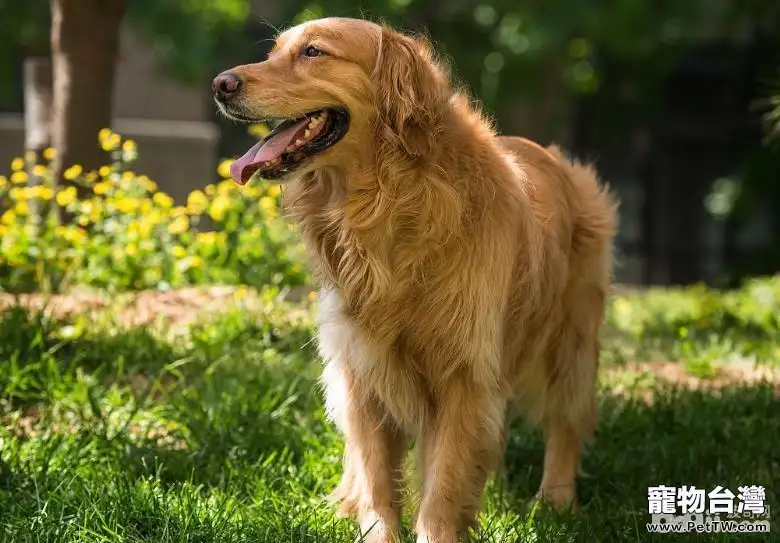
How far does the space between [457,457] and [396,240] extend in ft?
2.48

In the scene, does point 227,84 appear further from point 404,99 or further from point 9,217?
point 9,217

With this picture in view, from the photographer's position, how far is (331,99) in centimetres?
367

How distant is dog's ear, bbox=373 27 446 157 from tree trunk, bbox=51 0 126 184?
4.69 meters

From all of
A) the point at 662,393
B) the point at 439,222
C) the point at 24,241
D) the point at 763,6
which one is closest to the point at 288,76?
the point at 439,222

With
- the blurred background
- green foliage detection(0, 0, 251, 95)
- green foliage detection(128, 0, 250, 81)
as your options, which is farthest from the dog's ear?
green foliage detection(128, 0, 250, 81)

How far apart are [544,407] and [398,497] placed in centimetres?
105

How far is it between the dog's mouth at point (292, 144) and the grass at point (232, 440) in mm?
1130

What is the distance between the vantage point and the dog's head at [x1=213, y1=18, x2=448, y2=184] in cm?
362

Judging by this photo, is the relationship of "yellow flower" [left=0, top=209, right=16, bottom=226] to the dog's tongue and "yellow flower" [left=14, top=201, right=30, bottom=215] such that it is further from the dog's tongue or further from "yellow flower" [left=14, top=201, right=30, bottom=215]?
the dog's tongue

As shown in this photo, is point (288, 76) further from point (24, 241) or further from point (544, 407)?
point (24, 241)

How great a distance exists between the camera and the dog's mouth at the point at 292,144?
362 cm

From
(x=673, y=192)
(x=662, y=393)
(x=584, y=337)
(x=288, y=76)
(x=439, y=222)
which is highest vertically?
(x=288, y=76)

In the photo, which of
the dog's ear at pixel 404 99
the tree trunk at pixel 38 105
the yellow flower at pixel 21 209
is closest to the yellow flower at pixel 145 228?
the yellow flower at pixel 21 209

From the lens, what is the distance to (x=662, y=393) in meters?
5.80
